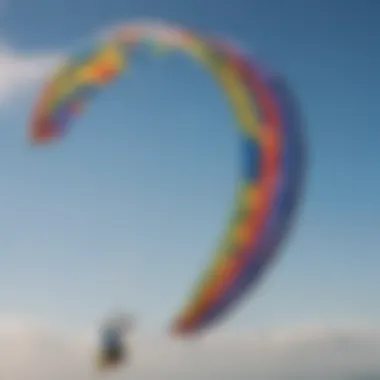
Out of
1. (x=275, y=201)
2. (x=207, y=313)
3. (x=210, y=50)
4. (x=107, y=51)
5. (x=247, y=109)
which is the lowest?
(x=207, y=313)

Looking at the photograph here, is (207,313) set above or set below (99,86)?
below

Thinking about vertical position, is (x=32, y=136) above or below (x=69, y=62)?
below

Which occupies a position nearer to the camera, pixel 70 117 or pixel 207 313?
pixel 207 313

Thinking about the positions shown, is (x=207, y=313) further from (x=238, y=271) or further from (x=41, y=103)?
(x=41, y=103)

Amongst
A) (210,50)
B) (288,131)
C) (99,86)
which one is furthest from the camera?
(99,86)

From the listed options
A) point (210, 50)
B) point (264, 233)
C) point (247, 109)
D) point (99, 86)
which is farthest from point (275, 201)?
point (99, 86)

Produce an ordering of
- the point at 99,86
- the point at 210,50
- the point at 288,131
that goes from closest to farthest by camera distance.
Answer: the point at 288,131, the point at 210,50, the point at 99,86

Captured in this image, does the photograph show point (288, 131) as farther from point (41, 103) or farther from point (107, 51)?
point (41, 103)

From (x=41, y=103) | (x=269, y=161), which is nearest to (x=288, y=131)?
(x=269, y=161)

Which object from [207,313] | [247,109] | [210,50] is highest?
[210,50]
